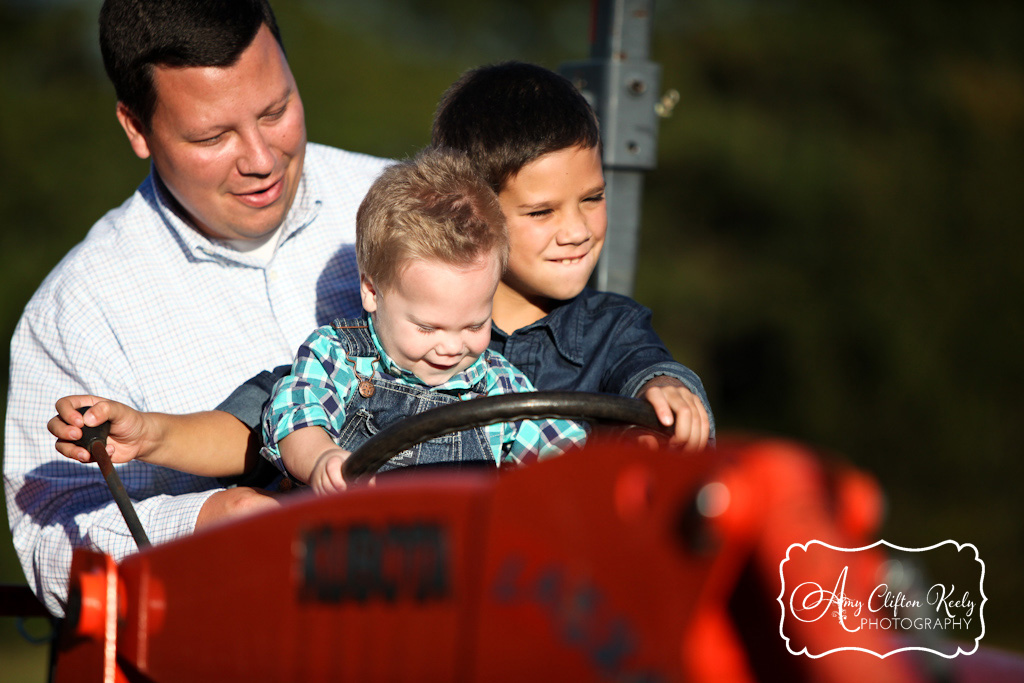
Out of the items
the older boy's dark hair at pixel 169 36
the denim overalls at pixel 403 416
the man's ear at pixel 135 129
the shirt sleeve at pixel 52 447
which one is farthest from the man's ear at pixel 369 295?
the man's ear at pixel 135 129

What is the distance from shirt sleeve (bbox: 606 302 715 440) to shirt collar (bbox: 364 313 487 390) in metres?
0.28

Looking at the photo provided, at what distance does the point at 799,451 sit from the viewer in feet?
3.09

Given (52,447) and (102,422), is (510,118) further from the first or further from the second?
(52,447)

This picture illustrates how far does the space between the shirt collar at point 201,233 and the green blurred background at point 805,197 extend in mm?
5581

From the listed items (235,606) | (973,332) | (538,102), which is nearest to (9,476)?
(235,606)

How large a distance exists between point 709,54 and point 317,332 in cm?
1073

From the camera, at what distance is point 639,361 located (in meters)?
2.04

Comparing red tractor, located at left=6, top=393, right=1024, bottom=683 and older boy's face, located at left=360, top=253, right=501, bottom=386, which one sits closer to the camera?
red tractor, located at left=6, top=393, right=1024, bottom=683

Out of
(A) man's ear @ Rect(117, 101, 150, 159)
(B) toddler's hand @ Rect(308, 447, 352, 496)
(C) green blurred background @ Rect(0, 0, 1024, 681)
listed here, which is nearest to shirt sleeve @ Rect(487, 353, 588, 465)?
(B) toddler's hand @ Rect(308, 447, 352, 496)

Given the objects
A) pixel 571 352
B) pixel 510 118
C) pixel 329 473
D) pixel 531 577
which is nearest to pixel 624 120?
pixel 510 118

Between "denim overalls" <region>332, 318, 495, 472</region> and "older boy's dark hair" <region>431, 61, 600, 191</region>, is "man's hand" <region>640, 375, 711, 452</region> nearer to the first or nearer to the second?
"denim overalls" <region>332, 318, 495, 472</region>

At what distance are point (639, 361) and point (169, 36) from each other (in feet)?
3.92

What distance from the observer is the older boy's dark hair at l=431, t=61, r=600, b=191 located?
1.99 m

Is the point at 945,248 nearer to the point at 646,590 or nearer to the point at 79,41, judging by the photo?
the point at 79,41
